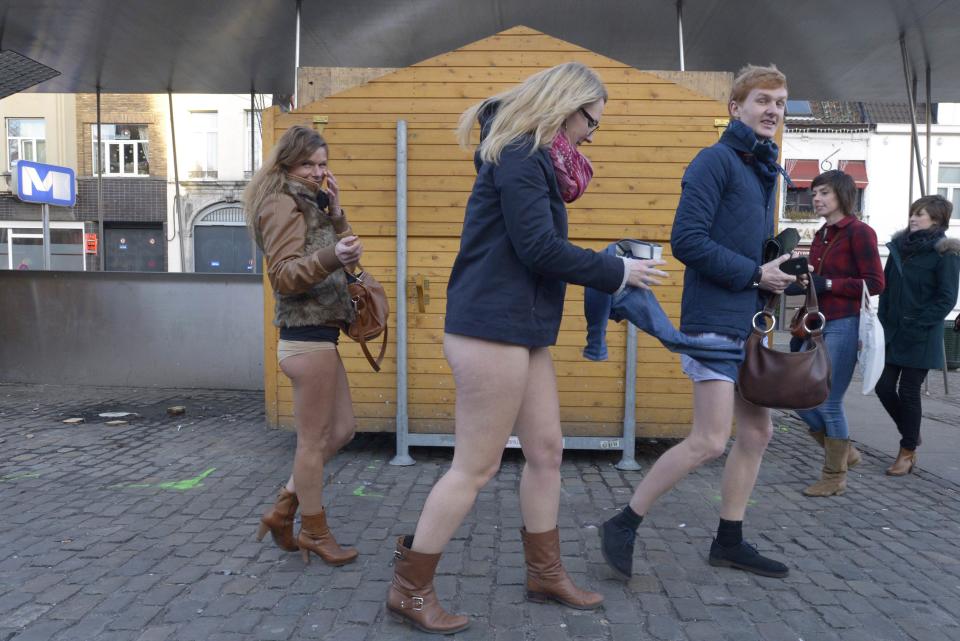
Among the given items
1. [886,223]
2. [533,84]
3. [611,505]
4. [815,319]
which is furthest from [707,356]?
[886,223]

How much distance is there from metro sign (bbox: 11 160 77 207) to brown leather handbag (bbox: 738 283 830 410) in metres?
9.52

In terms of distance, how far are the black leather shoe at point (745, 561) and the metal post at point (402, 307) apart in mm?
2356

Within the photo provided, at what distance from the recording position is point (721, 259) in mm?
2854

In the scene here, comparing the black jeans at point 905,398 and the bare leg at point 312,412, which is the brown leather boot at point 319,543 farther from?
the black jeans at point 905,398

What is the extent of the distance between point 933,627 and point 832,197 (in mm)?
2675

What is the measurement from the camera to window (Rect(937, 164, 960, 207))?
1017 inches

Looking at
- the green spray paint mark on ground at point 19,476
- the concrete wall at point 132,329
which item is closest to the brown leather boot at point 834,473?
the green spray paint mark on ground at point 19,476

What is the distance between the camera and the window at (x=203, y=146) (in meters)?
28.1

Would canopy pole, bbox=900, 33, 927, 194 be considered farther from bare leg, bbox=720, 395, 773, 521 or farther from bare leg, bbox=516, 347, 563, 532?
bare leg, bbox=516, 347, 563, 532

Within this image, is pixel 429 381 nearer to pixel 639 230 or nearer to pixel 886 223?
pixel 639 230

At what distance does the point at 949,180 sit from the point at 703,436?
2801cm

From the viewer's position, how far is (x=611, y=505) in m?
4.22

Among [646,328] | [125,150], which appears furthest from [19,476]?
[125,150]

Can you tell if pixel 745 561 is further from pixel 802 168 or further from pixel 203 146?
pixel 203 146
